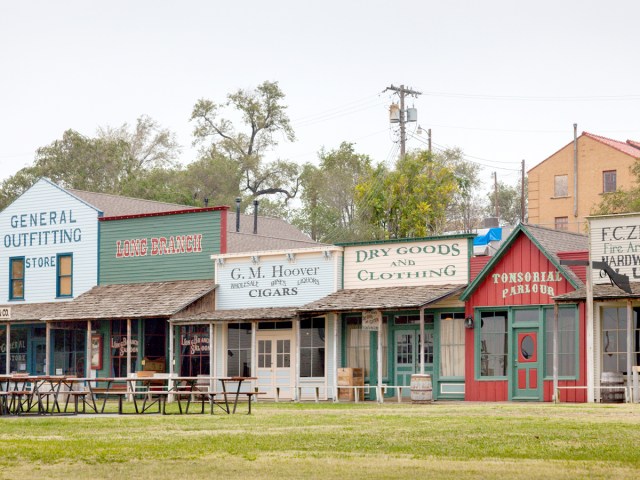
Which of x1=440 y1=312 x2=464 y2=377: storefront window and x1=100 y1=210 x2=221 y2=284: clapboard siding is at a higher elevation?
x1=100 y1=210 x2=221 y2=284: clapboard siding

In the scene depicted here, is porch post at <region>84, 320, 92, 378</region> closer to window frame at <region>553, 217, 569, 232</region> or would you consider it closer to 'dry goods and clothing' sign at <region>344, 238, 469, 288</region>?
'dry goods and clothing' sign at <region>344, 238, 469, 288</region>

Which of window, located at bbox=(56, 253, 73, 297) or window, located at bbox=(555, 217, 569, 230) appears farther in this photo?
window, located at bbox=(555, 217, 569, 230)

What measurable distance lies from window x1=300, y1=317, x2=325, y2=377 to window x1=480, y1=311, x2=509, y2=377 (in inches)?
196

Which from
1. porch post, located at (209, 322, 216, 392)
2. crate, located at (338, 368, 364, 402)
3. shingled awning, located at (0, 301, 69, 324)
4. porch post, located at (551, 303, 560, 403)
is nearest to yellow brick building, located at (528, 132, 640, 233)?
shingled awning, located at (0, 301, 69, 324)

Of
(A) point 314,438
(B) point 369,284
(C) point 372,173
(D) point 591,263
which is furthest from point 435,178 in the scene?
(A) point 314,438

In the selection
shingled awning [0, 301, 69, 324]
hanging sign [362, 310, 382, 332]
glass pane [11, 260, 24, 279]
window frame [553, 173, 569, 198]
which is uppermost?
window frame [553, 173, 569, 198]

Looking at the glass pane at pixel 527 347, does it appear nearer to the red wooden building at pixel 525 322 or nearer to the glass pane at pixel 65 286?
the red wooden building at pixel 525 322

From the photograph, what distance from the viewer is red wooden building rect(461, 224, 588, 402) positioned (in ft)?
98.1

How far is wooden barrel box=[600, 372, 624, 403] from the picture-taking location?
28.5m

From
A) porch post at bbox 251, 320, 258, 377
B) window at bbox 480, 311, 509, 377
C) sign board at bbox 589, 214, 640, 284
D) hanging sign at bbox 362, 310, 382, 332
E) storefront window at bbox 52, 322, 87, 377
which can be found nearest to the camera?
sign board at bbox 589, 214, 640, 284

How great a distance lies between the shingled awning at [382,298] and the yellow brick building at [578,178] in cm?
2928

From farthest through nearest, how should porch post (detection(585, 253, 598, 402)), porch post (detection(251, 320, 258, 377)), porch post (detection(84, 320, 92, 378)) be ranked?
porch post (detection(84, 320, 92, 378)) → porch post (detection(251, 320, 258, 377)) → porch post (detection(585, 253, 598, 402))

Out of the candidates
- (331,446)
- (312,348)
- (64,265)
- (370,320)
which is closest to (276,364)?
A: (312,348)

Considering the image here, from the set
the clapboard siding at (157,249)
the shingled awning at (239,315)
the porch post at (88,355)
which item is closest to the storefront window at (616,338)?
the shingled awning at (239,315)
